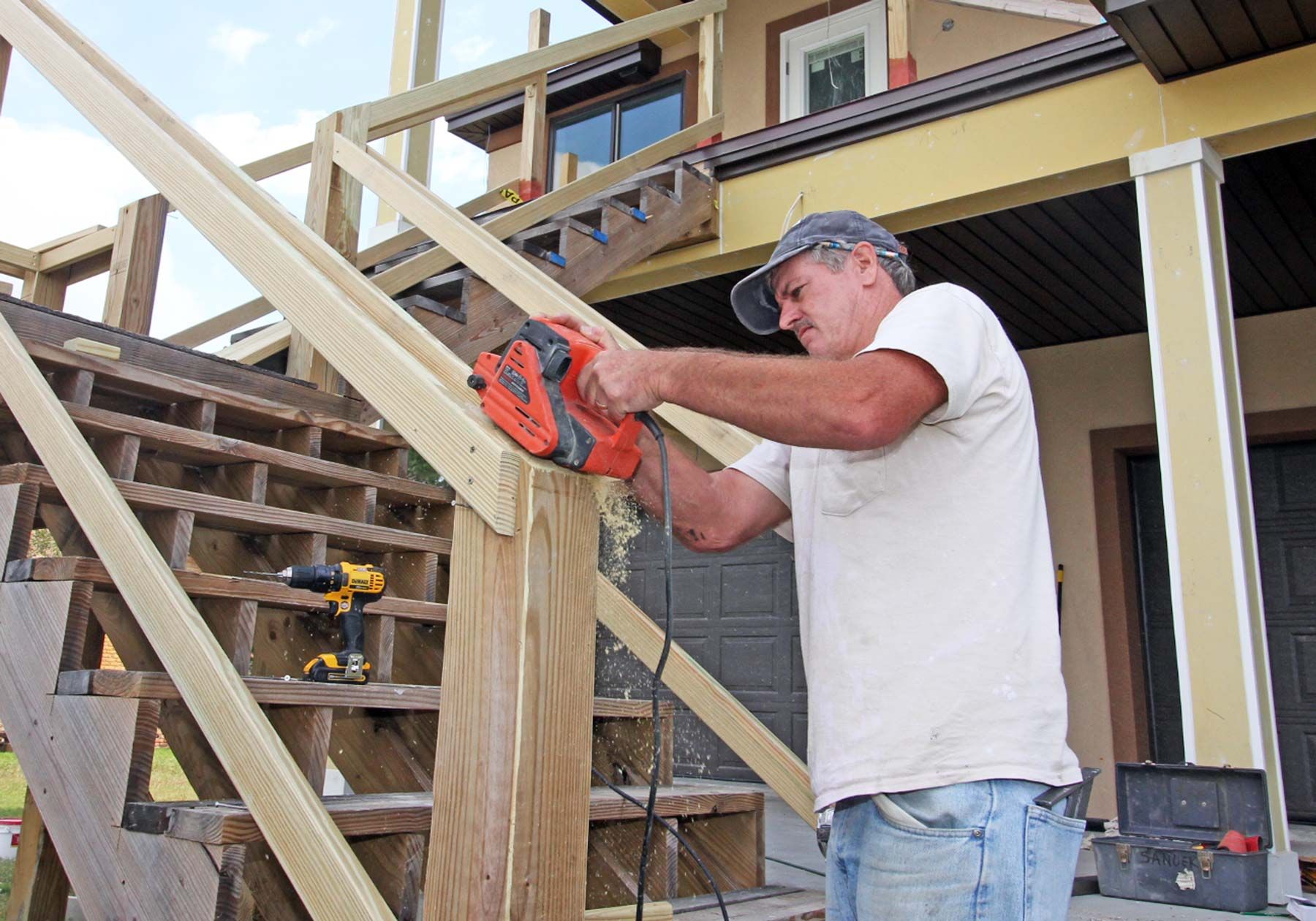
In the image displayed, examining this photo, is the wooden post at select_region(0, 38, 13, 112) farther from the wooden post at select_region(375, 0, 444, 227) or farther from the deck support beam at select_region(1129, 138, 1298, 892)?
the deck support beam at select_region(1129, 138, 1298, 892)

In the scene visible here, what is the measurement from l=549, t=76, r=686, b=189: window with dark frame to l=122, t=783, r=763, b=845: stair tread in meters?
6.49

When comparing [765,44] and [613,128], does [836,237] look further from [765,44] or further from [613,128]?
[613,128]

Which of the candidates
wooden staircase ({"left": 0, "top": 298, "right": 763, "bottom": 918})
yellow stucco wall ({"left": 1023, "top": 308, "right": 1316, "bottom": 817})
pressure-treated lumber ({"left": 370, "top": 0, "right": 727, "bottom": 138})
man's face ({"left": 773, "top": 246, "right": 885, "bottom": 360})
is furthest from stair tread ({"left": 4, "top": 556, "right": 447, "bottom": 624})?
yellow stucco wall ({"left": 1023, "top": 308, "right": 1316, "bottom": 817})

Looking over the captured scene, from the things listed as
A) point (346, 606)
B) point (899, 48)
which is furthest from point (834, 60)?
point (346, 606)

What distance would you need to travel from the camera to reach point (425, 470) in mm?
7398

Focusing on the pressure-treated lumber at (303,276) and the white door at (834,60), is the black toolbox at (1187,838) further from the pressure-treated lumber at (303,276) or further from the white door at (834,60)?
the white door at (834,60)

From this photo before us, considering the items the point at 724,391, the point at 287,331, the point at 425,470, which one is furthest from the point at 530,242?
the point at 724,391

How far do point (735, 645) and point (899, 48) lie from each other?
383cm

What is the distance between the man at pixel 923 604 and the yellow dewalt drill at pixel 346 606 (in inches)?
50.3

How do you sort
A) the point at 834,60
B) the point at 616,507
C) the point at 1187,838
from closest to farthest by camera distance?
the point at 616,507 < the point at 1187,838 < the point at 834,60

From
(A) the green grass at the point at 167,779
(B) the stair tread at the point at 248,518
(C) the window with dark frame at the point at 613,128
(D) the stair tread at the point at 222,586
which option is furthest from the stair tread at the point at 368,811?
(A) the green grass at the point at 167,779

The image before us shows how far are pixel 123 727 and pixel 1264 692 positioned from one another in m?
3.66

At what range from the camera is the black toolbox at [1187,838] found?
3.46 metres

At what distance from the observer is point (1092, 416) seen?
6.50 meters
